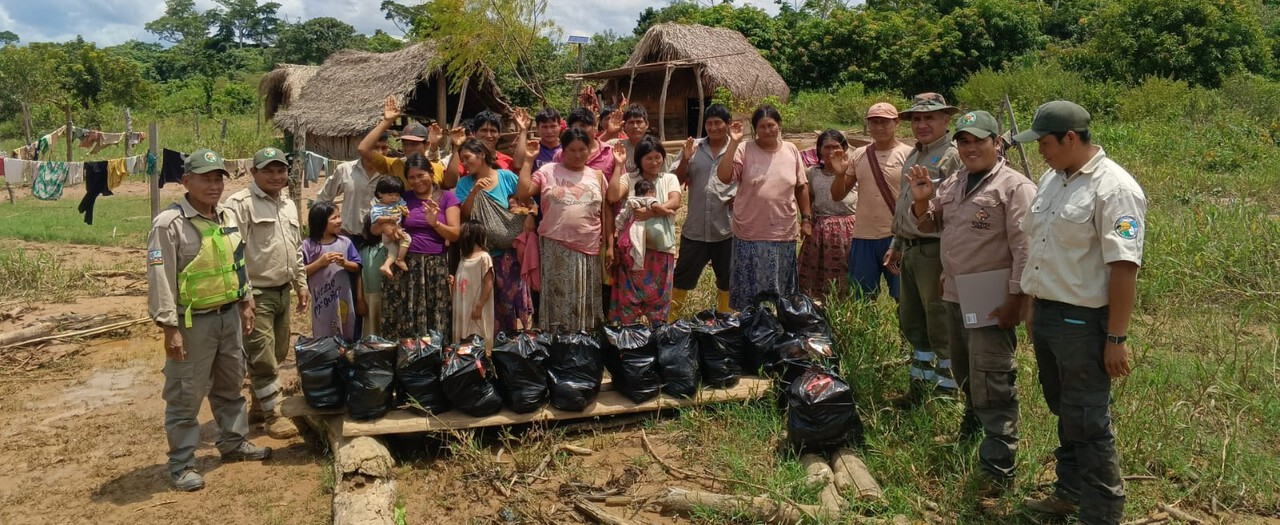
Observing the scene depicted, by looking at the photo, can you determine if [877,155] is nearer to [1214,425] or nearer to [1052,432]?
[1052,432]

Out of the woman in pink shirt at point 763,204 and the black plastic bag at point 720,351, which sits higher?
the woman in pink shirt at point 763,204

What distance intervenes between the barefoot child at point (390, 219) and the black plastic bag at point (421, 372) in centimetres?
74

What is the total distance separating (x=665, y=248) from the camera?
4.91m

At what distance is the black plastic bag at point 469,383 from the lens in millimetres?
3986

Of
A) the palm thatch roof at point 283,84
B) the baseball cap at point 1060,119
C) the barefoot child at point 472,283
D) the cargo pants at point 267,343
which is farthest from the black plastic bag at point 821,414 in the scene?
the palm thatch roof at point 283,84

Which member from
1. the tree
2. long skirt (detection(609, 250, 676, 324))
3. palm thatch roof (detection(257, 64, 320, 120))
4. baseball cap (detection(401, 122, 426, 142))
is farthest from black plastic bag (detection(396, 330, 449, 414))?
the tree

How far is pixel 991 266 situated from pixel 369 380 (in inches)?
113

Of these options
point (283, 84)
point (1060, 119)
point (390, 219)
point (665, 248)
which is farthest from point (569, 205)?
point (283, 84)

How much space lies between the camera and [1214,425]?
3939 millimetres

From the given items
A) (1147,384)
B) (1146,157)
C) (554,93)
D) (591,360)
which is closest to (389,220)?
(591,360)

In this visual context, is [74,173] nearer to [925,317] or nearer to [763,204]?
[763,204]

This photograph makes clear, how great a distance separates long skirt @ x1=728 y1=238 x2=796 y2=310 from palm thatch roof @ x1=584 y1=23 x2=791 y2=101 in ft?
39.1

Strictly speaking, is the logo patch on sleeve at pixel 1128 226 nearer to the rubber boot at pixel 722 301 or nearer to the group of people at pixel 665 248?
the group of people at pixel 665 248

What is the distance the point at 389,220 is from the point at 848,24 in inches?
790
